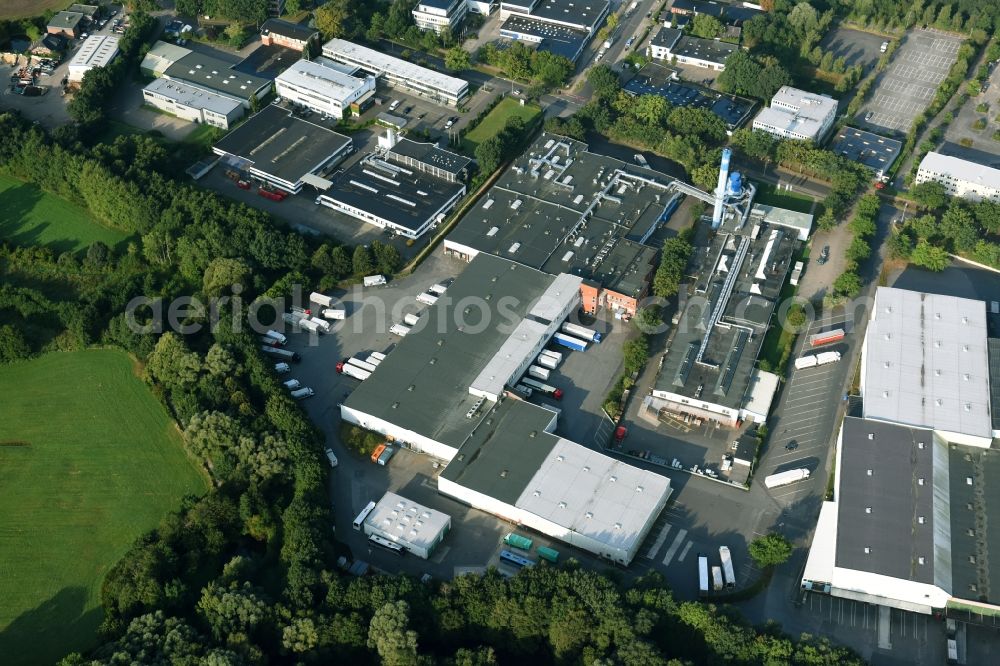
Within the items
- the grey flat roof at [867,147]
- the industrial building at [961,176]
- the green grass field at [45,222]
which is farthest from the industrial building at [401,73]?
the industrial building at [961,176]

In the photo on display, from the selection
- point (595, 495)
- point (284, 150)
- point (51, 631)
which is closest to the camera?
point (51, 631)

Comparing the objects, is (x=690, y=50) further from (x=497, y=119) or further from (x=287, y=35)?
(x=287, y=35)

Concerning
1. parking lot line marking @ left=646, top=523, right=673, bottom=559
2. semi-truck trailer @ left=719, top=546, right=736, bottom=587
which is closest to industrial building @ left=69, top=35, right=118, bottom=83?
parking lot line marking @ left=646, top=523, right=673, bottom=559

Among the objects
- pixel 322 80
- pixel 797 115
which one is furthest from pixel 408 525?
pixel 797 115

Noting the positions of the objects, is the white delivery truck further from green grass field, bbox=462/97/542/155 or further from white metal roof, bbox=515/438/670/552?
white metal roof, bbox=515/438/670/552

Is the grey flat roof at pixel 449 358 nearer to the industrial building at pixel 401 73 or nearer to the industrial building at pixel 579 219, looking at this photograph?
the industrial building at pixel 579 219

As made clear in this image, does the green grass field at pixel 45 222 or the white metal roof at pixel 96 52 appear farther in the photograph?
the white metal roof at pixel 96 52
